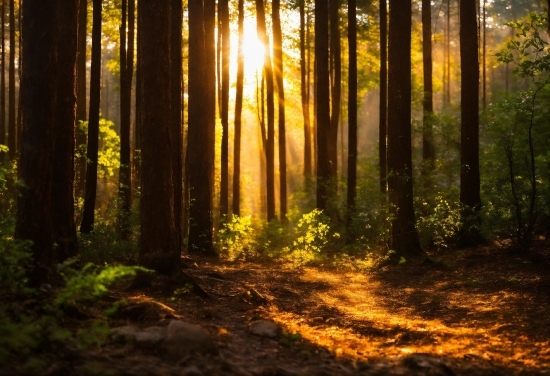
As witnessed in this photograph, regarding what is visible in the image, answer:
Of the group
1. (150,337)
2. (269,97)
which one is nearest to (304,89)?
(269,97)

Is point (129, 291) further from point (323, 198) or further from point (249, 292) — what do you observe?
point (323, 198)

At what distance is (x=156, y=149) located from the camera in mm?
10141

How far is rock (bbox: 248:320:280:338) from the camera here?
23.9 feet

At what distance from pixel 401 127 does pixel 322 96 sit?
6164 mm

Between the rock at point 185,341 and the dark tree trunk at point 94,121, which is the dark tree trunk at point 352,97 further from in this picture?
the rock at point 185,341

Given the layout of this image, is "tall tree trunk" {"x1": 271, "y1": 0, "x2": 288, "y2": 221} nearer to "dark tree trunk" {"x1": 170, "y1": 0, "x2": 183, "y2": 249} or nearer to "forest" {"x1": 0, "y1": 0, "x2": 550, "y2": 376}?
"forest" {"x1": 0, "y1": 0, "x2": 550, "y2": 376}

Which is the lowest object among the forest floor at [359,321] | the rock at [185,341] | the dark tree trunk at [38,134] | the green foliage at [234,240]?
the forest floor at [359,321]

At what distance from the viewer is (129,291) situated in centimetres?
962

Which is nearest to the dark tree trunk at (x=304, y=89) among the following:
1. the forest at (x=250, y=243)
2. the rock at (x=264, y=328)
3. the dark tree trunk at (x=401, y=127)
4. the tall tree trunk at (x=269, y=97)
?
the tall tree trunk at (x=269, y=97)

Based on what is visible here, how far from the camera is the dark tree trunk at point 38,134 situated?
706cm

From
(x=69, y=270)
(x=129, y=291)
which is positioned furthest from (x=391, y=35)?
(x=69, y=270)

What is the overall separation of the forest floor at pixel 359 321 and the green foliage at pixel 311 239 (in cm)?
406

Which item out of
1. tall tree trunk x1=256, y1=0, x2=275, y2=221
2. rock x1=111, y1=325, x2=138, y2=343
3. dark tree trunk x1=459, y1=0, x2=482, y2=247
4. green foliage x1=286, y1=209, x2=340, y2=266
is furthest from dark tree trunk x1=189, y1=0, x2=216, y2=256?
rock x1=111, y1=325, x2=138, y2=343

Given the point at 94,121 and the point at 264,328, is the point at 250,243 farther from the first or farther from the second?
the point at 264,328
